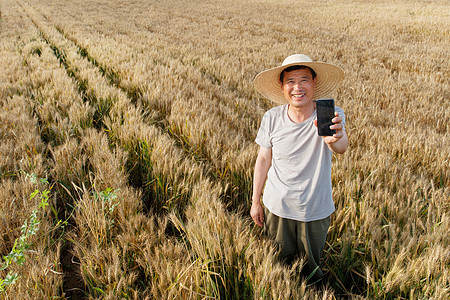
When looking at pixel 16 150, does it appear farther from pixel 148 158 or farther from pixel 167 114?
pixel 167 114

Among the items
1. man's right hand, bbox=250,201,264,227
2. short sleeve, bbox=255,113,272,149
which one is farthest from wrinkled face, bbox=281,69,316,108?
man's right hand, bbox=250,201,264,227

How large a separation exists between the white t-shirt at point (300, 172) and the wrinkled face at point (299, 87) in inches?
3.7

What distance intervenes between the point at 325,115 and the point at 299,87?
0.28m

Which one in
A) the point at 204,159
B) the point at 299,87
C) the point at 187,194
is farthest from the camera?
the point at 204,159

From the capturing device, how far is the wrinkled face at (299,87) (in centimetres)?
142

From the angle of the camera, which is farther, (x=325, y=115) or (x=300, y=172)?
(x=300, y=172)

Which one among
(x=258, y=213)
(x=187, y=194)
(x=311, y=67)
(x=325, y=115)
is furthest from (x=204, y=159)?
(x=325, y=115)

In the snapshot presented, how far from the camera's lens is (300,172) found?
4.77 feet

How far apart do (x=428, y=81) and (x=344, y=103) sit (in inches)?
109

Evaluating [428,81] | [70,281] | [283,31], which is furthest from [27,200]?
[283,31]

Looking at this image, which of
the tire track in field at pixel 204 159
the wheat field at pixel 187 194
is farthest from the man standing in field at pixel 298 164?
the tire track in field at pixel 204 159

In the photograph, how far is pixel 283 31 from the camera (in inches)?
493

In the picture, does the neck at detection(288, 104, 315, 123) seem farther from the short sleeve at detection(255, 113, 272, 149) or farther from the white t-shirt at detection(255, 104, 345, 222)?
the short sleeve at detection(255, 113, 272, 149)

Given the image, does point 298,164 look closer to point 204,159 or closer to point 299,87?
point 299,87
